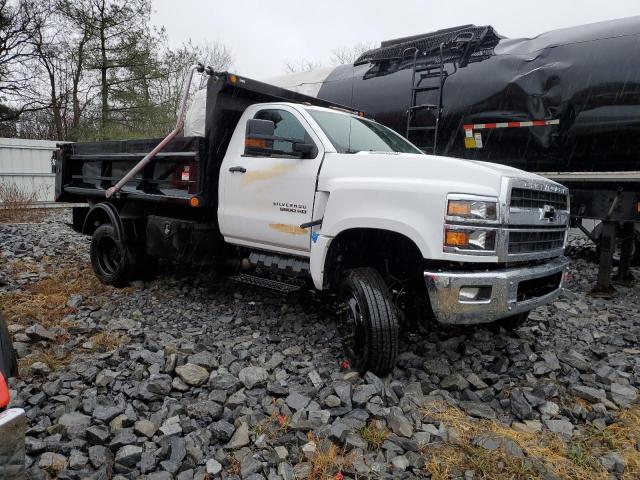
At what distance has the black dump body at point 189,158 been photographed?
4793 mm

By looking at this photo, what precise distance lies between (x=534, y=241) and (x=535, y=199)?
32 centimetres

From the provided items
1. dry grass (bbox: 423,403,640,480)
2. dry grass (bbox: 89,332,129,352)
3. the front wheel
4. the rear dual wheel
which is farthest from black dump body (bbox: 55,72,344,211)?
dry grass (bbox: 423,403,640,480)

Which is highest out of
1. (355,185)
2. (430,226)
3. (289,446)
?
(355,185)

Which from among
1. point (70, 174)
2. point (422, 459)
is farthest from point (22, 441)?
point (70, 174)

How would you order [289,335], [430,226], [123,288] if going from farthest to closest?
[123,288] → [289,335] → [430,226]

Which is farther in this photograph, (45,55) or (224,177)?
(45,55)

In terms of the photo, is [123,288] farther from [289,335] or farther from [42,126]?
[42,126]

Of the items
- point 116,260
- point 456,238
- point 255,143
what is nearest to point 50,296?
point 116,260

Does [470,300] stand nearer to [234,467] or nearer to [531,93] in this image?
[234,467]

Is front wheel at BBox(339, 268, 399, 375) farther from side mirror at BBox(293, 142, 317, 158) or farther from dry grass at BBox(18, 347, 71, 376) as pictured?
dry grass at BBox(18, 347, 71, 376)

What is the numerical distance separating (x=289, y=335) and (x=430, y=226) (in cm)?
183

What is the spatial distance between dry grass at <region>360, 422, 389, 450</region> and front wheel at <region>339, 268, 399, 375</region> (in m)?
0.63

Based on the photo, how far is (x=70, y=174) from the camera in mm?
6871

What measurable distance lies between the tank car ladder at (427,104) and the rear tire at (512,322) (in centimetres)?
296
